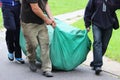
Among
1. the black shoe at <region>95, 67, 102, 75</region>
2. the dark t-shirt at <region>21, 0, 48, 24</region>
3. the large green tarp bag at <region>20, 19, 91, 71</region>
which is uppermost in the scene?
the dark t-shirt at <region>21, 0, 48, 24</region>

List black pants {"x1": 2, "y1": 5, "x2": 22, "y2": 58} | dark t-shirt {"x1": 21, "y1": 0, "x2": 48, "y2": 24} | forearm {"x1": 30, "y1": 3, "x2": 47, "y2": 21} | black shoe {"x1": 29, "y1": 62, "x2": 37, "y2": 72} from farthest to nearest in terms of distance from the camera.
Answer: black pants {"x1": 2, "y1": 5, "x2": 22, "y2": 58}, black shoe {"x1": 29, "y1": 62, "x2": 37, "y2": 72}, dark t-shirt {"x1": 21, "y1": 0, "x2": 48, "y2": 24}, forearm {"x1": 30, "y1": 3, "x2": 47, "y2": 21}

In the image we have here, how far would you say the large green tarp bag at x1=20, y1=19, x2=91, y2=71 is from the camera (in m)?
→ 7.85

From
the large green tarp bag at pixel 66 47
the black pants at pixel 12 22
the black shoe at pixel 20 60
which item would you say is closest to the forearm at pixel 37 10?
the large green tarp bag at pixel 66 47

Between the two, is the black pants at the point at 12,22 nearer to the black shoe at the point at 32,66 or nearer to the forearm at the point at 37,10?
the black shoe at the point at 32,66

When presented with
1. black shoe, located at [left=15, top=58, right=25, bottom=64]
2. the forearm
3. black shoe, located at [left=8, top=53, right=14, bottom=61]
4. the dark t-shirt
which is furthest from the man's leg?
black shoe, located at [left=8, top=53, right=14, bottom=61]

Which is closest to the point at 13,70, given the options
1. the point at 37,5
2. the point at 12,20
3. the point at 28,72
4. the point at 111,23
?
the point at 28,72

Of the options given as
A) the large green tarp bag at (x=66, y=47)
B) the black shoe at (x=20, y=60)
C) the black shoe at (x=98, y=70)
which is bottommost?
the black shoe at (x=20, y=60)

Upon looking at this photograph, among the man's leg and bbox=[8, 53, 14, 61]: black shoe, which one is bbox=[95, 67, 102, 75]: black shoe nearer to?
the man's leg

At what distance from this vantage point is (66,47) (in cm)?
789

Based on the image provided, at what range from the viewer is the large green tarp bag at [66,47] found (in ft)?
25.7

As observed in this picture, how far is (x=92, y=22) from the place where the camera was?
7930 millimetres

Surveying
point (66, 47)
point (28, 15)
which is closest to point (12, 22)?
point (28, 15)

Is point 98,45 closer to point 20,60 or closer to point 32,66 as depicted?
point 32,66

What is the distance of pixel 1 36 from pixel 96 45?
15.4ft
